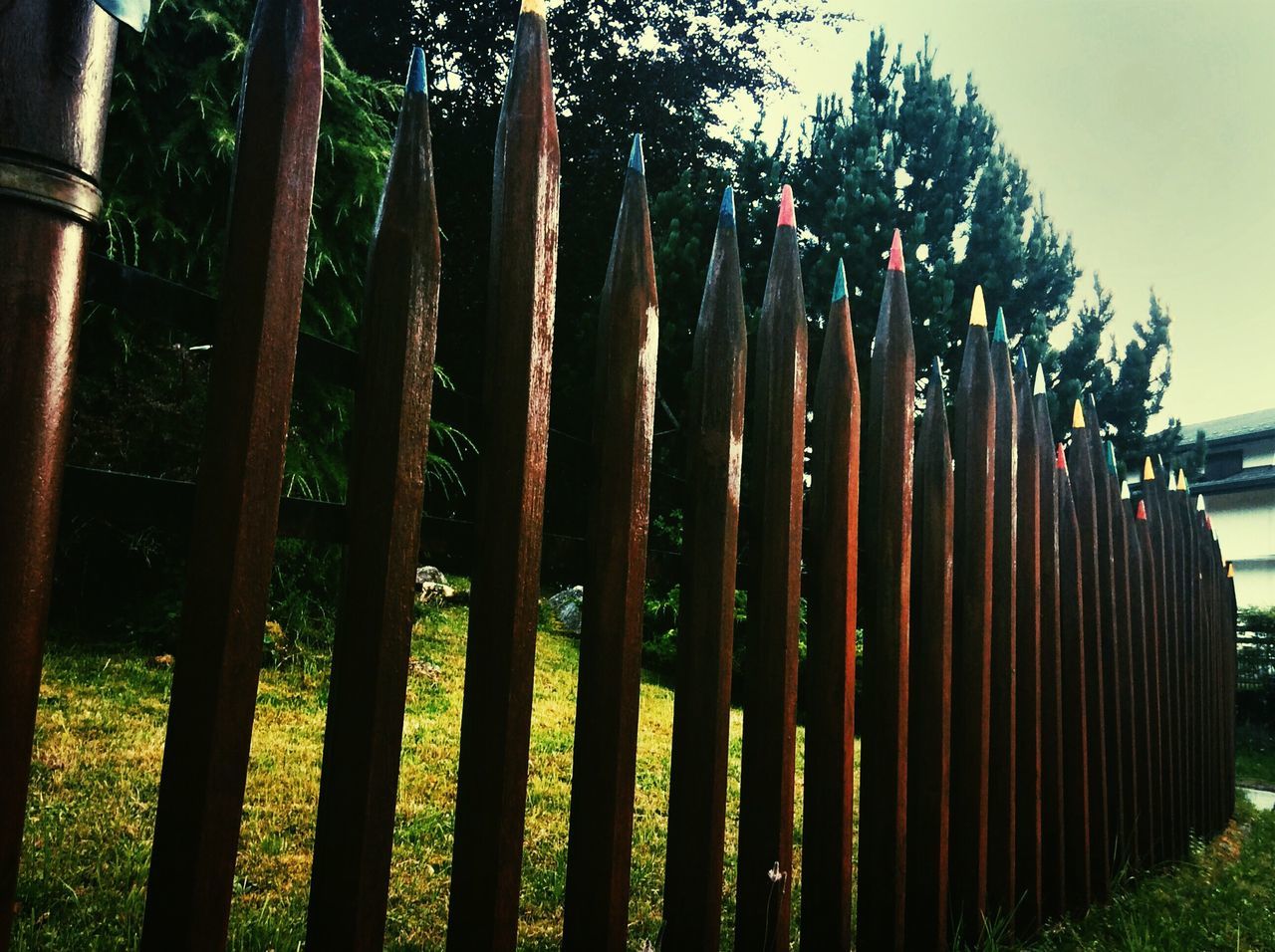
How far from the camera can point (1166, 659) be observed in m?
4.34

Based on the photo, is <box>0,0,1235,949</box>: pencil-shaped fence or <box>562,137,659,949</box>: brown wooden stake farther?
<box>562,137,659,949</box>: brown wooden stake

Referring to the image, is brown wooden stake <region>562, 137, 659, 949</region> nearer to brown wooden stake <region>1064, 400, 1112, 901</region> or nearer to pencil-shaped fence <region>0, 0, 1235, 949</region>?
pencil-shaped fence <region>0, 0, 1235, 949</region>

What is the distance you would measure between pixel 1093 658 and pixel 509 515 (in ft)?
9.47

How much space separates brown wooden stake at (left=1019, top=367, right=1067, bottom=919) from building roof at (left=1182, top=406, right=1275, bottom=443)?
20026 millimetres

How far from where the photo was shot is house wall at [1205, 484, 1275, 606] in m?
20.5

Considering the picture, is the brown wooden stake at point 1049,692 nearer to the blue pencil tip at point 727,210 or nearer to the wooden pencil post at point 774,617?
the wooden pencil post at point 774,617

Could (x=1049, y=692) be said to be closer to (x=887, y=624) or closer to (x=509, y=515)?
(x=887, y=624)

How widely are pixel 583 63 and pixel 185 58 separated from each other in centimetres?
907

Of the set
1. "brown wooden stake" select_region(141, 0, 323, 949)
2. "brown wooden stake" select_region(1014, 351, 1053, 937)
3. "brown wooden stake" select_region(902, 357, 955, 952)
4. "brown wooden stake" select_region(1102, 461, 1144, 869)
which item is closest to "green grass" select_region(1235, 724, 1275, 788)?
"brown wooden stake" select_region(1102, 461, 1144, 869)

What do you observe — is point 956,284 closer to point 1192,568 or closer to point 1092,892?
point 1192,568

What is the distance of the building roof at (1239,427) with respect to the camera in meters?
21.7

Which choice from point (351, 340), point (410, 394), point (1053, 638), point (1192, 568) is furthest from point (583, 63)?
point (410, 394)

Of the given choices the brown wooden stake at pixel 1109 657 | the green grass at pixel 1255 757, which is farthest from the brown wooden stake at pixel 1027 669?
the green grass at pixel 1255 757

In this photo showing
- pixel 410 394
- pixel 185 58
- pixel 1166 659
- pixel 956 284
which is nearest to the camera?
pixel 410 394
